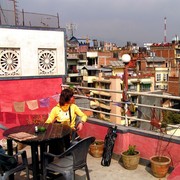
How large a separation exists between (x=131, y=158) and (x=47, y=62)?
12.0 ft

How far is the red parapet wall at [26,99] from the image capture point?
6.66 meters

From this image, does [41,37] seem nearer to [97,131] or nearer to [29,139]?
[97,131]

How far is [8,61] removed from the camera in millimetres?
6738

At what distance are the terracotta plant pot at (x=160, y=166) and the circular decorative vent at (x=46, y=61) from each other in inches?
154

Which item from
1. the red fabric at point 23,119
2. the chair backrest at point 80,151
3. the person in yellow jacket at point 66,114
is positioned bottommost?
the red fabric at point 23,119

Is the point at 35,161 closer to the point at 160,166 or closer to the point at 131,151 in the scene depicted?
the point at 131,151

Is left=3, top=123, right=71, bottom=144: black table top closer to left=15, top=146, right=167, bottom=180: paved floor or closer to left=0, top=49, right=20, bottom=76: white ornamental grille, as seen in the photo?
left=15, top=146, right=167, bottom=180: paved floor

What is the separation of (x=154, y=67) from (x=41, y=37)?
48.7m

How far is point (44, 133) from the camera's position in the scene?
3951 millimetres

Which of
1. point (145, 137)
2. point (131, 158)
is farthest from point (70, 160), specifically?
point (145, 137)

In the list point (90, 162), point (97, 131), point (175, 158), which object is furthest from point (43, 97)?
point (175, 158)

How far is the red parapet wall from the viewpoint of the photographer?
21.9 feet

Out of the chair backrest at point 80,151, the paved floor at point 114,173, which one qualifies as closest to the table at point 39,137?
the chair backrest at point 80,151

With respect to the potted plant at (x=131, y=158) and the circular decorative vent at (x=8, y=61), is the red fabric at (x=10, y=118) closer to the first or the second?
the circular decorative vent at (x=8, y=61)
